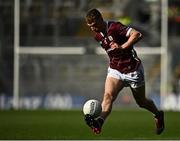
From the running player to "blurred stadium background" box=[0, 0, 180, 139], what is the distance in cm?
1387

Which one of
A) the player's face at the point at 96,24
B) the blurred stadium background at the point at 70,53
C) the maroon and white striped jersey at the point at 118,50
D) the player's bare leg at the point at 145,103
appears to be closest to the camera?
the player's face at the point at 96,24

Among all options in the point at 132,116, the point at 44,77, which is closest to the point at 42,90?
the point at 44,77

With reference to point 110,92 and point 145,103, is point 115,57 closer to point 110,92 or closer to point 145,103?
point 110,92

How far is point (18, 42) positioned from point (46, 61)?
3.75 feet

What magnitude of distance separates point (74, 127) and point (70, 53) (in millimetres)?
10230

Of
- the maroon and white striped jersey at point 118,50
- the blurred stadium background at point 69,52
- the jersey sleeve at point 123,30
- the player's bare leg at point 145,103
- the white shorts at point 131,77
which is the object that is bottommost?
the blurred stadium background at point 69,52

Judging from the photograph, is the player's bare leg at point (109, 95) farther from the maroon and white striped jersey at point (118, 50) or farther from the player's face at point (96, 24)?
the player's face at point (96, 24)

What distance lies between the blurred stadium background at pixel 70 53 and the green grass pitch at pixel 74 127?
385 centimetres

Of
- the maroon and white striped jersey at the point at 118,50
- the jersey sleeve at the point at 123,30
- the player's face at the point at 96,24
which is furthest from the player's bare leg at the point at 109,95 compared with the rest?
the player's face at the point at 96,24

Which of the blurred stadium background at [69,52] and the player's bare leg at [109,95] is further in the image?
the blurred stadium background at [69,52]

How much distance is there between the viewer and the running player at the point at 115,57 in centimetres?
1280

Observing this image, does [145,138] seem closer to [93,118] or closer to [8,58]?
[93,118]

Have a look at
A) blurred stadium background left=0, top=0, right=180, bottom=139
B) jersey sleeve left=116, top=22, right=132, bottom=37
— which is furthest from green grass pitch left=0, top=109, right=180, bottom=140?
blurred stadium background left=0, top=0, right=180, bottom=139

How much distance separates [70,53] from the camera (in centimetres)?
2783
